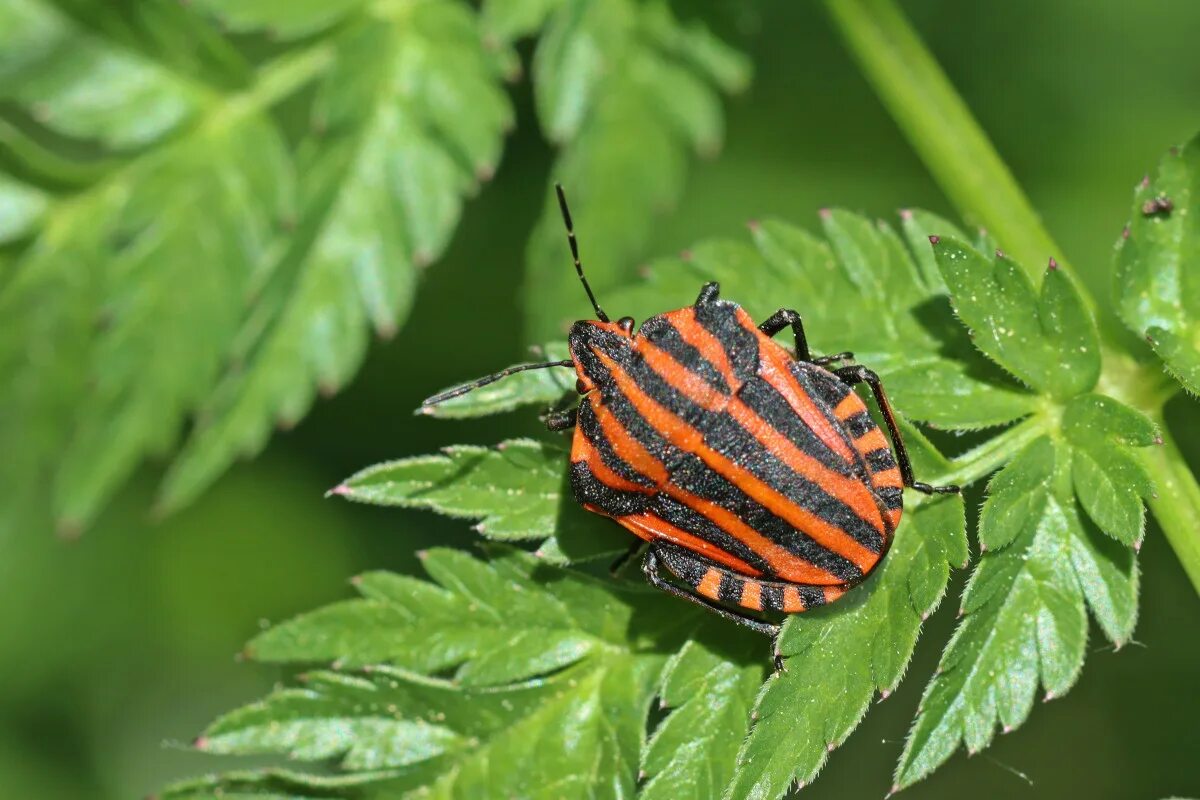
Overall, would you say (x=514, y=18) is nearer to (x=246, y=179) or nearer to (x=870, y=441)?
(x=246, y=179)

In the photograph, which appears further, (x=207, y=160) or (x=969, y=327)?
(x=207, y=160)

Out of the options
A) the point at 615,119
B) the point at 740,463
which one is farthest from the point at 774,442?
the point at 615,119

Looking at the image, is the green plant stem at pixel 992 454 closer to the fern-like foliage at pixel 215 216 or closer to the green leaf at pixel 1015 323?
the green leaf at pixel 1015 323

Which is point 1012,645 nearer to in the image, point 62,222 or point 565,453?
point 565,453

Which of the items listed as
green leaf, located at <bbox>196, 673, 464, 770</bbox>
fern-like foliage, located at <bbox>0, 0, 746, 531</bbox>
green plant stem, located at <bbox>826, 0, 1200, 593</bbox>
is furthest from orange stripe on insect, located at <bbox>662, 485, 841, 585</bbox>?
fern-like foliage, located at <bbox>0, 0, 746, 531</bbox>

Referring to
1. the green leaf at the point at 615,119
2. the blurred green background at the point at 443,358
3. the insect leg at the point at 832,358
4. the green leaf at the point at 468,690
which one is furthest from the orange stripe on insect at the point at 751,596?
the blurred green background at the point at 443,358

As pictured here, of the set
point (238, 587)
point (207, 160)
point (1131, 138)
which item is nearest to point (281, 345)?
point (207, 160)
